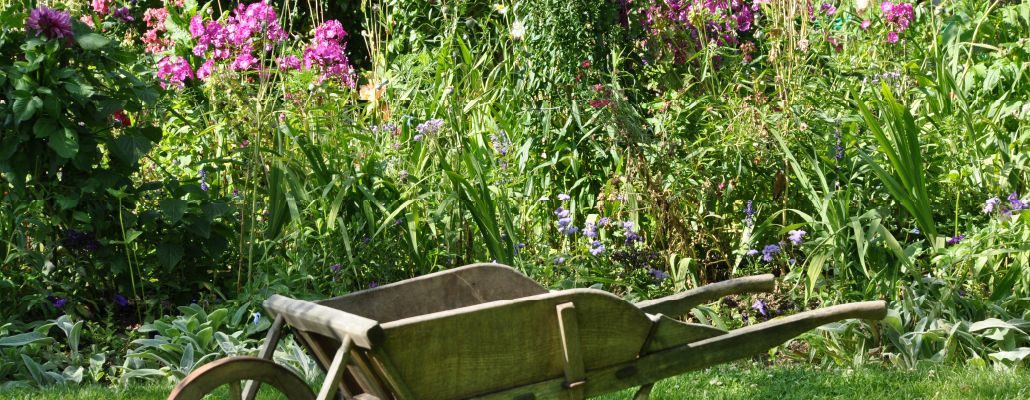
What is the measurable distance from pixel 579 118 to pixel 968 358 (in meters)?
1.84

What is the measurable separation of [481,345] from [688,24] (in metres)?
3.21

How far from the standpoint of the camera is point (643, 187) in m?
4.55

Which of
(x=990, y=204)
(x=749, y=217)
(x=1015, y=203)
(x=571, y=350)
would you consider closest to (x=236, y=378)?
(x=571, y=350)

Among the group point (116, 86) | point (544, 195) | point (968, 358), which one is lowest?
point (968, 358)

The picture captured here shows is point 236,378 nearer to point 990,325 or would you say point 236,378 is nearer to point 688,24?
point 990,325

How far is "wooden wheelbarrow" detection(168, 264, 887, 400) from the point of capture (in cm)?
232

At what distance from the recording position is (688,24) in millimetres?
5250

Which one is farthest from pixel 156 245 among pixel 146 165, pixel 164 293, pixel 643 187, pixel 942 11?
pixel 942 11

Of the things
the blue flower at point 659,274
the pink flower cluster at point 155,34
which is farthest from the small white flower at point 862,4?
the pink flower cluster at point 155,34

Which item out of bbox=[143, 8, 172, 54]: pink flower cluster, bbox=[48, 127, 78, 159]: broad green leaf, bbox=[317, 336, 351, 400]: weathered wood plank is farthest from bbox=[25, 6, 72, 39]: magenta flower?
bbox=[317, 336, 351, 400]: weathered wood plank

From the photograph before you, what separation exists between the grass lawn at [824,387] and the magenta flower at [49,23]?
1.31m

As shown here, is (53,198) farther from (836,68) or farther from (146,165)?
(836,68)

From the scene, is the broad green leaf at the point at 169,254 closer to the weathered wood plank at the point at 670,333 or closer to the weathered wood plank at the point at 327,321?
the weathered wood plank at the point at 327,321

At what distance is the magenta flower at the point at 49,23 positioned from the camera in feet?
13.0
